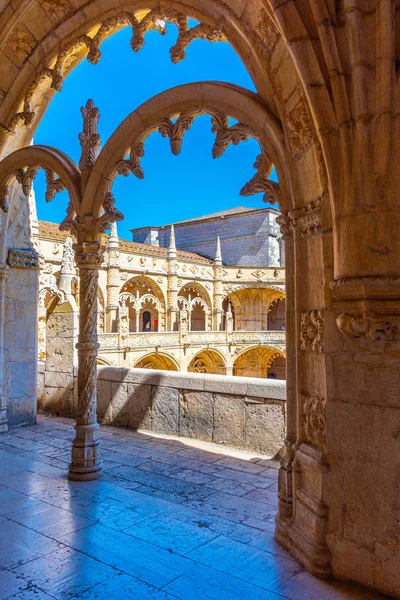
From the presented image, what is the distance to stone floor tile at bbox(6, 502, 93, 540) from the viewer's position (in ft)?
8.44

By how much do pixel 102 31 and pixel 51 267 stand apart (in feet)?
53.2

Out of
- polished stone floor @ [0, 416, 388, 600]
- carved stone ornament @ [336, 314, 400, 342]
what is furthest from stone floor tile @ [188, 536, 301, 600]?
carved stone ornament @ [336, 314, 400, 342]

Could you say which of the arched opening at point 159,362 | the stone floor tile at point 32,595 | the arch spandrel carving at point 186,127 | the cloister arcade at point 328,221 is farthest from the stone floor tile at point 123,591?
the arched opening at point 159,362

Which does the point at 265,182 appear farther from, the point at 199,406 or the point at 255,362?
the point at 255,362

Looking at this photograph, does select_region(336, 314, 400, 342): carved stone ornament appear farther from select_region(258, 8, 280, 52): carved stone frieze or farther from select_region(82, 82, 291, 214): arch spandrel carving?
select_region(258, 8, 280, 52): carved stone frieze

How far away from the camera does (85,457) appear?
352cm

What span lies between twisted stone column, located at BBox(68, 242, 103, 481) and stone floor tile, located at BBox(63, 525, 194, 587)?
103 cm

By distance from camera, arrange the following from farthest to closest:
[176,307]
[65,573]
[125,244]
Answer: [176,307], [125,244], [65,573]

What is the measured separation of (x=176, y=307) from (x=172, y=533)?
885 inches

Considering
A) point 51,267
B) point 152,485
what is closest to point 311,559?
point 152,485

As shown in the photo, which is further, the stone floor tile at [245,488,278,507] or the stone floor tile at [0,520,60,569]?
the stone floor tile at [245,488,278,507]

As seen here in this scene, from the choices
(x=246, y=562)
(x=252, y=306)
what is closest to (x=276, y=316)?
(x=252, y=306)

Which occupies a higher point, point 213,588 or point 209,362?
point 213,588

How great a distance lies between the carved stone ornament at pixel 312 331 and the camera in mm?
2258
